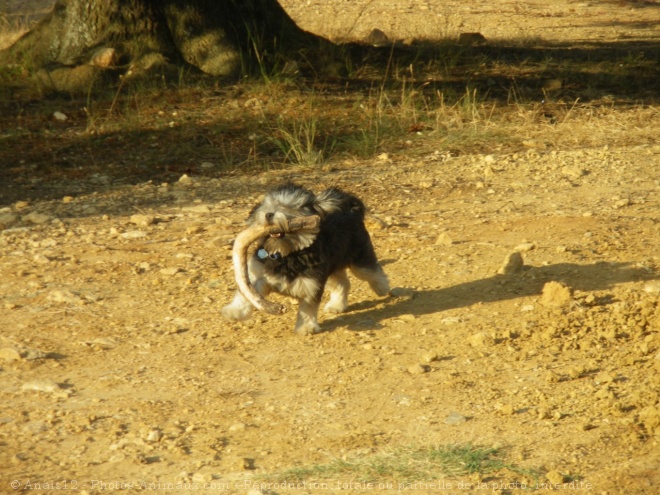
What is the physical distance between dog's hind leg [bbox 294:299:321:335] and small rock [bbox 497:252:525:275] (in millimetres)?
1575

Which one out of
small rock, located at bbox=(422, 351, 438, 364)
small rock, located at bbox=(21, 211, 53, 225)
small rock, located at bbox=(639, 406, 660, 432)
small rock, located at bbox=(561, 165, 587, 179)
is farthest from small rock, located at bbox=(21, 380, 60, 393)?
small rock, located at bbox=(561, 165, 587, 179)

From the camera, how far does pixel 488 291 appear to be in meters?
6.38

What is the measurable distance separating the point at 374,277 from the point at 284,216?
1111mm

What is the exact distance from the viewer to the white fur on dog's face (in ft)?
17.3

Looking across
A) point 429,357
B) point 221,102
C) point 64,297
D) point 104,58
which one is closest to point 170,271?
point 64,297

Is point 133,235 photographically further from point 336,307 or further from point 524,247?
point 524,247

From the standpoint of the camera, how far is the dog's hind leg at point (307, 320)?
18.5ft

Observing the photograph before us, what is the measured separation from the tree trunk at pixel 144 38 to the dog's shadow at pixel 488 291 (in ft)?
20.3

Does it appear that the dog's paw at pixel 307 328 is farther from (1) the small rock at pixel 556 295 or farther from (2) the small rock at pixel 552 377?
(1) the small rock at pixel 556 295

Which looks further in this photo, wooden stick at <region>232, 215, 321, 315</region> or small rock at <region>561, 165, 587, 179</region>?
small rock at <region>561, 165, 587, 179</region>

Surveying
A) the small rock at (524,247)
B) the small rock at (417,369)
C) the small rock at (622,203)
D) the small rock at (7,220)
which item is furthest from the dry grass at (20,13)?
the small rock at (417,369)

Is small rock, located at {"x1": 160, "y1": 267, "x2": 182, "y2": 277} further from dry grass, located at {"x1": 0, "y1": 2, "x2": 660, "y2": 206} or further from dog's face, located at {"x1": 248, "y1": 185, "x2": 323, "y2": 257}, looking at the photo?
dry grass, located at {"x1": 0, "y1": 2, "x2": 660, "y2": 206}

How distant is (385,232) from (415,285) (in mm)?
1091

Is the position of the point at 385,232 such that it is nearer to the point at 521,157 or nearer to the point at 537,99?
the point at 521,157
